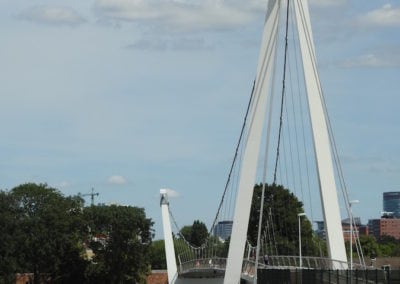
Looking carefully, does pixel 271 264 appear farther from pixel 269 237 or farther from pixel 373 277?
pixel 373 277

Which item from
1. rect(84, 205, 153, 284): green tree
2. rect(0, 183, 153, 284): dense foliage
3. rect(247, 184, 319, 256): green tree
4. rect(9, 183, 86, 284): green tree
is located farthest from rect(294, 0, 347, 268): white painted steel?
rect(84, 205, 153, 284): green tree

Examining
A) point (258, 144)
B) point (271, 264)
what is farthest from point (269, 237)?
point (258, 144)

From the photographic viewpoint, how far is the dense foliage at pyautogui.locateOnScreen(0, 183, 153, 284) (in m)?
116

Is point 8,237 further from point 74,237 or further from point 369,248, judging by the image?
point 369,248

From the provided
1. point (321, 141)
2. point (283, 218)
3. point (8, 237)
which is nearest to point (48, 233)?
point (8, 237)

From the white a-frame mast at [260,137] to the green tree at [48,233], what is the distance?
223 feet

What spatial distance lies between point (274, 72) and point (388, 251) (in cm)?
14546

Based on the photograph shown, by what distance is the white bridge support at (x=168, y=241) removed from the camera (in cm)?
11048

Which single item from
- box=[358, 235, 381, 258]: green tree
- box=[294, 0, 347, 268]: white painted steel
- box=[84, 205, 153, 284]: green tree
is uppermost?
box=[358, 235, 381, 258]: green tree

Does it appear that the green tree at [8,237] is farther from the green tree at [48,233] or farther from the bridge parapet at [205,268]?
the bridge parapet at [205,268]

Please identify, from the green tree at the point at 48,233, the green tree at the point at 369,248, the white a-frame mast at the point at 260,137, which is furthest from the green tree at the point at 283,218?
the white a-frame mast at the point at 260,137

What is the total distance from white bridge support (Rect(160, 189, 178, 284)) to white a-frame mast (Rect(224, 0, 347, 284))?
6323 cm

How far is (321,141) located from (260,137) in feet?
7.82

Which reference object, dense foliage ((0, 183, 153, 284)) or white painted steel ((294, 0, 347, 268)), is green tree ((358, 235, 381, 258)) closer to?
dense foliage ((0, 183, 153, 284))
